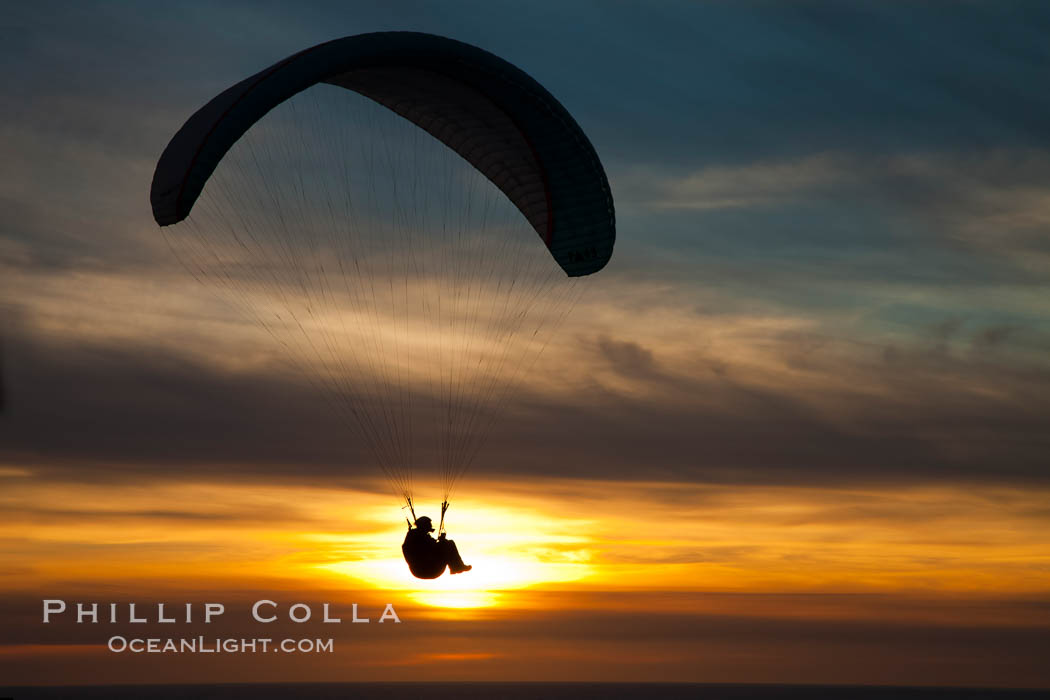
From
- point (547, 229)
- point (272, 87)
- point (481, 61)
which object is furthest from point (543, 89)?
point (272, 87)

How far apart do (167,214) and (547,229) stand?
8.46 m

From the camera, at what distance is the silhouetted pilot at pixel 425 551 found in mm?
23344

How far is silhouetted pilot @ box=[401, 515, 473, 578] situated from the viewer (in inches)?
919

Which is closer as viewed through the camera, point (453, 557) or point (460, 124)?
point (453, 557)

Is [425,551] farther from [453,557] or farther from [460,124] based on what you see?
[460,124]

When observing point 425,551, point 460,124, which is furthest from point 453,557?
point 460,124

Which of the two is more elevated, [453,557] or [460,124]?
[460,124]

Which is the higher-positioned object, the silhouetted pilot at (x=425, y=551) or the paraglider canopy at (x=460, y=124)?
the paraglider canopy at (x=460, y=124)

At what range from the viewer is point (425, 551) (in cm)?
2334

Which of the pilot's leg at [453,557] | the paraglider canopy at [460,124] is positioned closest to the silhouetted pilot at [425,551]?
the pilot's leg at [453,557]

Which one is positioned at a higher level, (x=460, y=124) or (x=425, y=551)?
(x=460, y=124)

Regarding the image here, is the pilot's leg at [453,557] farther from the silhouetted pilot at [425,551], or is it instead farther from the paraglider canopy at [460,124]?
the paraglider canopy at [460,124]

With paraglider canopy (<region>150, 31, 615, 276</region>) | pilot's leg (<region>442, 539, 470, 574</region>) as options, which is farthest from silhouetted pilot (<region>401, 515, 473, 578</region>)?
paraglider canopy (<region>150, 31, 615, 276</region>)

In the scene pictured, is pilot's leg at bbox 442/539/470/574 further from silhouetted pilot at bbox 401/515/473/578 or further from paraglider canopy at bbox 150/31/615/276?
paraglider canopy at bbox 150/31/615/276
